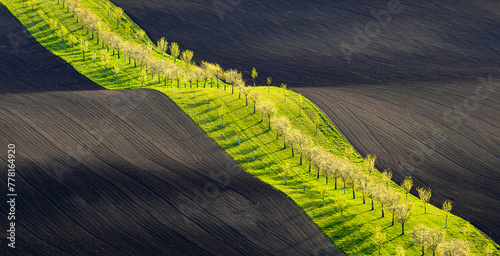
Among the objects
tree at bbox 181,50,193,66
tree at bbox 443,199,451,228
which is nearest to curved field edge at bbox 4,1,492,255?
tree at bbox 443,199,451,228

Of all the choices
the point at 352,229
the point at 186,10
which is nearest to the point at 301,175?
the point at 352,229

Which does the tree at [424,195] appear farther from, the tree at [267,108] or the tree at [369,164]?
the tree at [267,108]

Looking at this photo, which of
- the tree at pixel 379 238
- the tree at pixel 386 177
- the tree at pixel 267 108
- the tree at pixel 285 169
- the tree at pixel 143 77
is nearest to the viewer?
the tree at pixel 379 238

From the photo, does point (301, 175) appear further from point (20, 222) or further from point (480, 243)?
point (20, 222)

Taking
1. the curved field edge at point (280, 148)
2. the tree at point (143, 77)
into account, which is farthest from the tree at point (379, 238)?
the tree at point (143, 77)

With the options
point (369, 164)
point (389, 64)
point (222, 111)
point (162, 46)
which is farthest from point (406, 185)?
point (162, 46)

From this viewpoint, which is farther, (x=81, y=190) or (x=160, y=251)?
(x=81, y=190)
